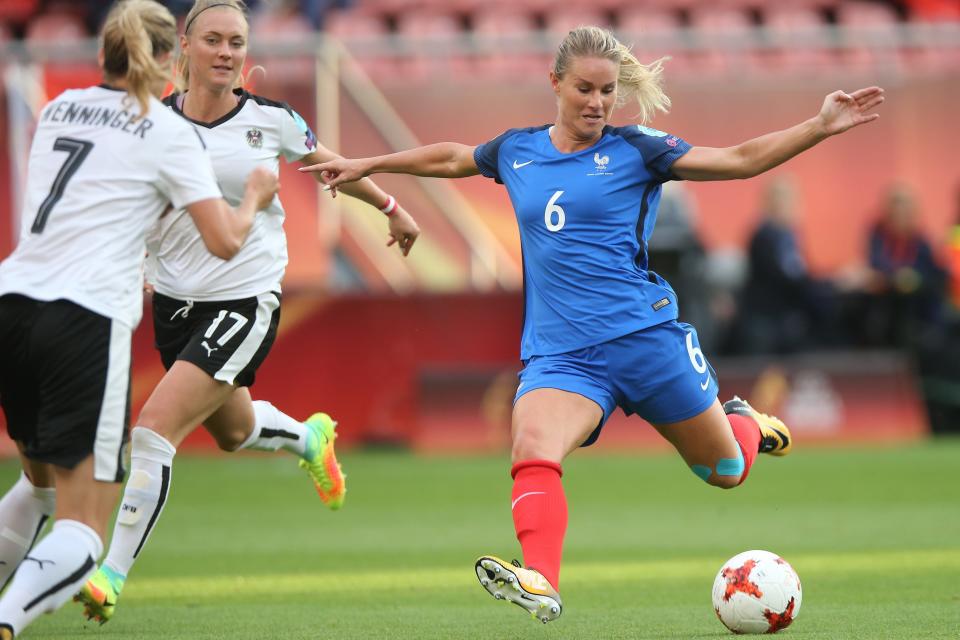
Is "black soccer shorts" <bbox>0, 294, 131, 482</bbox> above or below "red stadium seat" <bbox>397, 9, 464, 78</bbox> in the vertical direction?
above

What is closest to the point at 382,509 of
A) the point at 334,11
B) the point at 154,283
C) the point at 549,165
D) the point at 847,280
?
the point at 154,283

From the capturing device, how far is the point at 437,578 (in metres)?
7.88

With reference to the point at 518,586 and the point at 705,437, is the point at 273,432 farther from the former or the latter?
the point at 518,586

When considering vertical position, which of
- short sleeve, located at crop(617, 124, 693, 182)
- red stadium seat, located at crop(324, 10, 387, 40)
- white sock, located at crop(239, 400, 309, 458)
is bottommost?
white sock, located at crop(239, 400, 309, 458)

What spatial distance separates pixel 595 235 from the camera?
601 cm

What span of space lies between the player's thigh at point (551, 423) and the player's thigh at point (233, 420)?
157 centimetres

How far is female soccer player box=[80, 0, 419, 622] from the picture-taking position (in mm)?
6184

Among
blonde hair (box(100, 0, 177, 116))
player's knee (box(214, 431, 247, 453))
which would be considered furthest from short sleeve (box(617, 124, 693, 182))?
player's knee (box(214, 431, 247, 453))

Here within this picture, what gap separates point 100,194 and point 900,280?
1141 centimetres

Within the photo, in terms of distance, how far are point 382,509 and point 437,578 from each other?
3077mm

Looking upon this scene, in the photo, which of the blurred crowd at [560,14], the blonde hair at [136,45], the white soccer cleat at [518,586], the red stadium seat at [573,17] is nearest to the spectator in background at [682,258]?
the red stadium seat at [573,17]

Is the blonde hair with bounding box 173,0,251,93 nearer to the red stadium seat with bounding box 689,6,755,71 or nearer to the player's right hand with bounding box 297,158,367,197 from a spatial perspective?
the player's right hand with bounding box 297,158,367,197

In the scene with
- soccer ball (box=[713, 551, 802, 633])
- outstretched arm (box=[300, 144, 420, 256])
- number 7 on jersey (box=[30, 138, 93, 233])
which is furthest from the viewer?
outstretched arm (box=[300, 144, 420, 256])

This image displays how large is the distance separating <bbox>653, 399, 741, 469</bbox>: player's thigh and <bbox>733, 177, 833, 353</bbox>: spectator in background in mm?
8132
